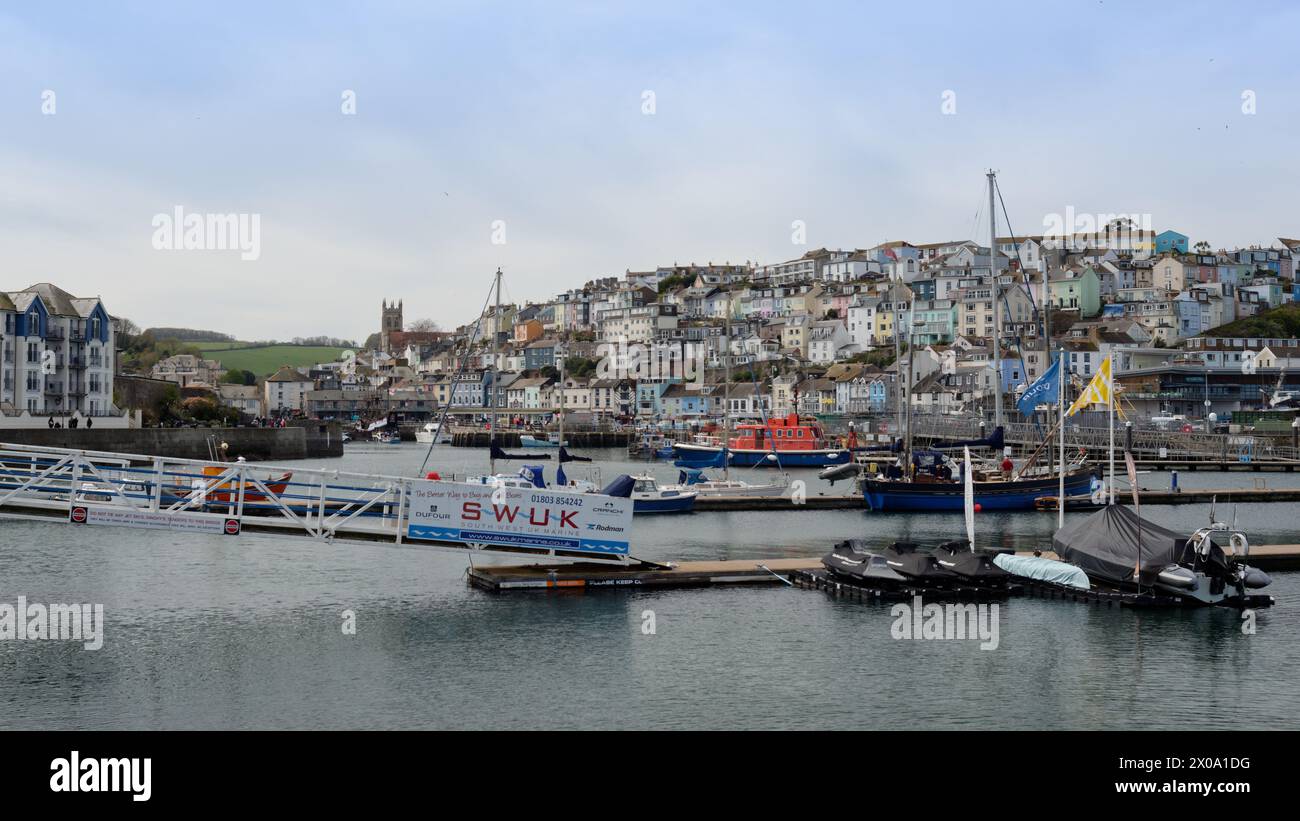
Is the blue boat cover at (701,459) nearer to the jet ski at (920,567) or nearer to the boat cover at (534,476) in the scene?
the boat cover at (534,476)

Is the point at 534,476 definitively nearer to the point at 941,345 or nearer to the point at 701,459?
the point at 701,459

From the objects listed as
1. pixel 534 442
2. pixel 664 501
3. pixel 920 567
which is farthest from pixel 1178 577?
pixel 534 442

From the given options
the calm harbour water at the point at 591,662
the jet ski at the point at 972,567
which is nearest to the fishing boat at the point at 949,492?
the calm harbour water at the point at 591,662

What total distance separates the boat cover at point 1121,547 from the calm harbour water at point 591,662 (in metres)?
1.41

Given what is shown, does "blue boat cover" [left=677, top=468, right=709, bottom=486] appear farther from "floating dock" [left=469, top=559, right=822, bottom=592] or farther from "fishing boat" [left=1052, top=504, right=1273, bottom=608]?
"fishing boat" [left=1052, top=504, right=1273, bottom=608]

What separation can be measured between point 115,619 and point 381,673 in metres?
7.89

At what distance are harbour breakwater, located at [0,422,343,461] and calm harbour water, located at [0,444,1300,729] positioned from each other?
122ft

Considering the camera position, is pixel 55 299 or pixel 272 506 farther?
pixel 55 299

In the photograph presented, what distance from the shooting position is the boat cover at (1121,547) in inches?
1081

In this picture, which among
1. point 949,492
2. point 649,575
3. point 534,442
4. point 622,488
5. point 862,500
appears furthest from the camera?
point 534,442

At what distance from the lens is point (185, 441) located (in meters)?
82.2

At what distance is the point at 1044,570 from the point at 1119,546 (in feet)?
5.89
